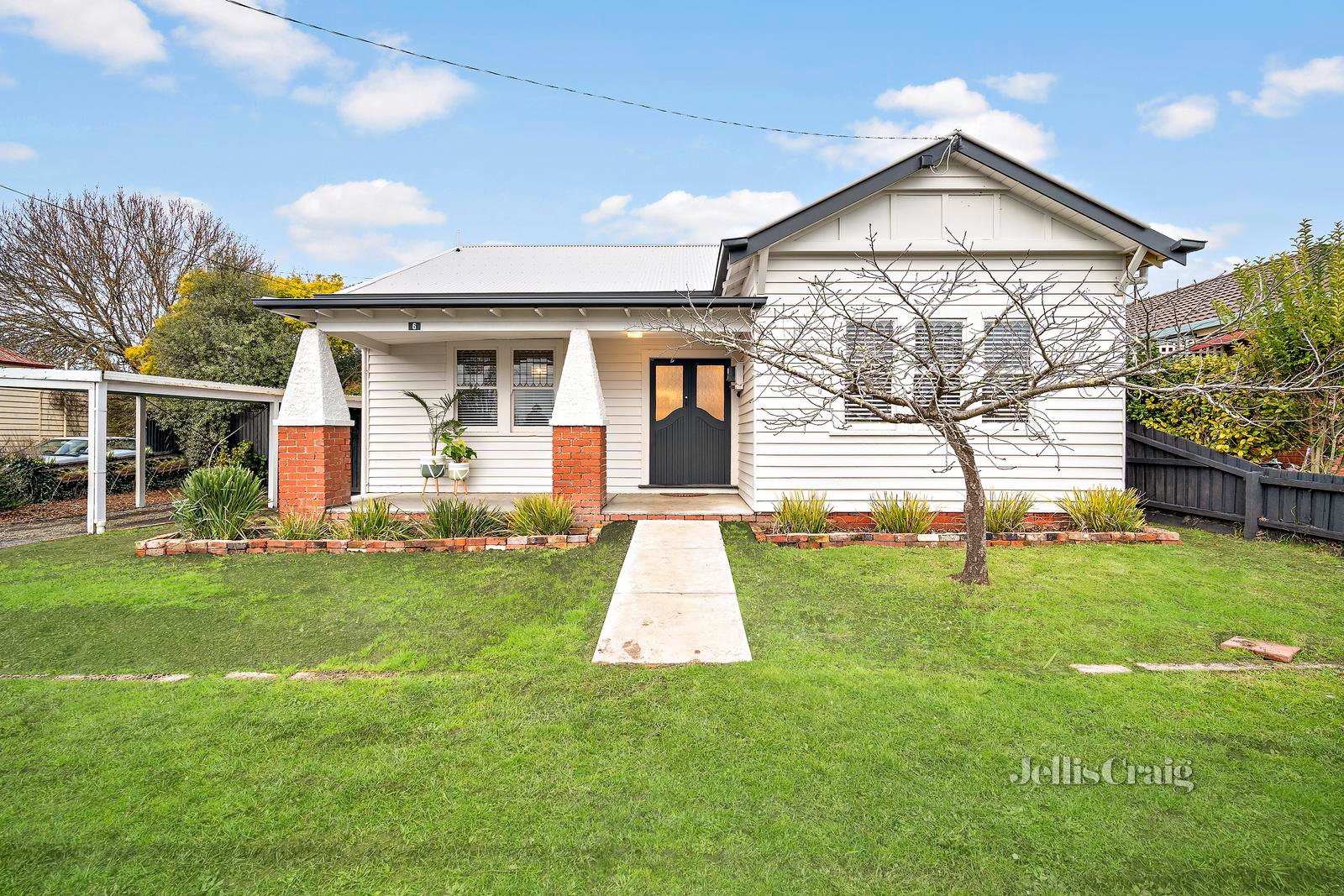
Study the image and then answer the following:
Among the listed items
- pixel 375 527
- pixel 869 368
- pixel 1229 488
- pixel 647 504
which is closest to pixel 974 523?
pixel 869 368

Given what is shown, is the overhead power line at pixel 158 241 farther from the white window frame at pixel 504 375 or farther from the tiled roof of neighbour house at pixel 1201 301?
the tiled roof of neighbour house at pixel 1201 301

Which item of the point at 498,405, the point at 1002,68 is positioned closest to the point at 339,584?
the point at 498,405

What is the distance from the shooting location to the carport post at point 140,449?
10.2m

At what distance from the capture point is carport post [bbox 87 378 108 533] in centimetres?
785

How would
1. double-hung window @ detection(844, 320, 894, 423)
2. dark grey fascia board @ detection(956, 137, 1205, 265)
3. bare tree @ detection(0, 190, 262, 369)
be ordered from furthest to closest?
bare tree @ detection(0, 190, 262, 369)
dark grey fascia board @ detection(956, 137, 1205, 265)
double-hung window @ detection(844, 320, 894, 423)

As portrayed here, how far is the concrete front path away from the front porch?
0.84 m

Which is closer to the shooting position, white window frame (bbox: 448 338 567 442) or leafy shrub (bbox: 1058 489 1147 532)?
leafy shrub (bbox: 1058 489 1147 532)

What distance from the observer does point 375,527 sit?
6.57m

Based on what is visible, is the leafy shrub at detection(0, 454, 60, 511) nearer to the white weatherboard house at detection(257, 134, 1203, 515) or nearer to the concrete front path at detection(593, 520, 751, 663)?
the white weatherboard house at detection(257, 134, 1203, 515)

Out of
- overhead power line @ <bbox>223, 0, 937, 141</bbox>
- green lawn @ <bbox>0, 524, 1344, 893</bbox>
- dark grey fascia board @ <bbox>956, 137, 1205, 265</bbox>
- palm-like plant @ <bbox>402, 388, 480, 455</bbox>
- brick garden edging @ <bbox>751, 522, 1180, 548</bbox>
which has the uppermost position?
→ overhead power line @ <bbox>223, 0, 937, 141</bbox>

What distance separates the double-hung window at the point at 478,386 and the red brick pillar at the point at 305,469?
2.44m

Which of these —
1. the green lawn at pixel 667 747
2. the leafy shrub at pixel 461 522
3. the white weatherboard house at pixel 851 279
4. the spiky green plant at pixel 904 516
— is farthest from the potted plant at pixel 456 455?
the spiky green plant at pixel 904 516

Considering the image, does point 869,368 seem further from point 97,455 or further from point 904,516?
point 97,455

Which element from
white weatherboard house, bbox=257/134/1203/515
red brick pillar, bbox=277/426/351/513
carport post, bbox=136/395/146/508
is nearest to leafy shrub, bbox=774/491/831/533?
white weatherboard house, bbox=257/134/1203/515
